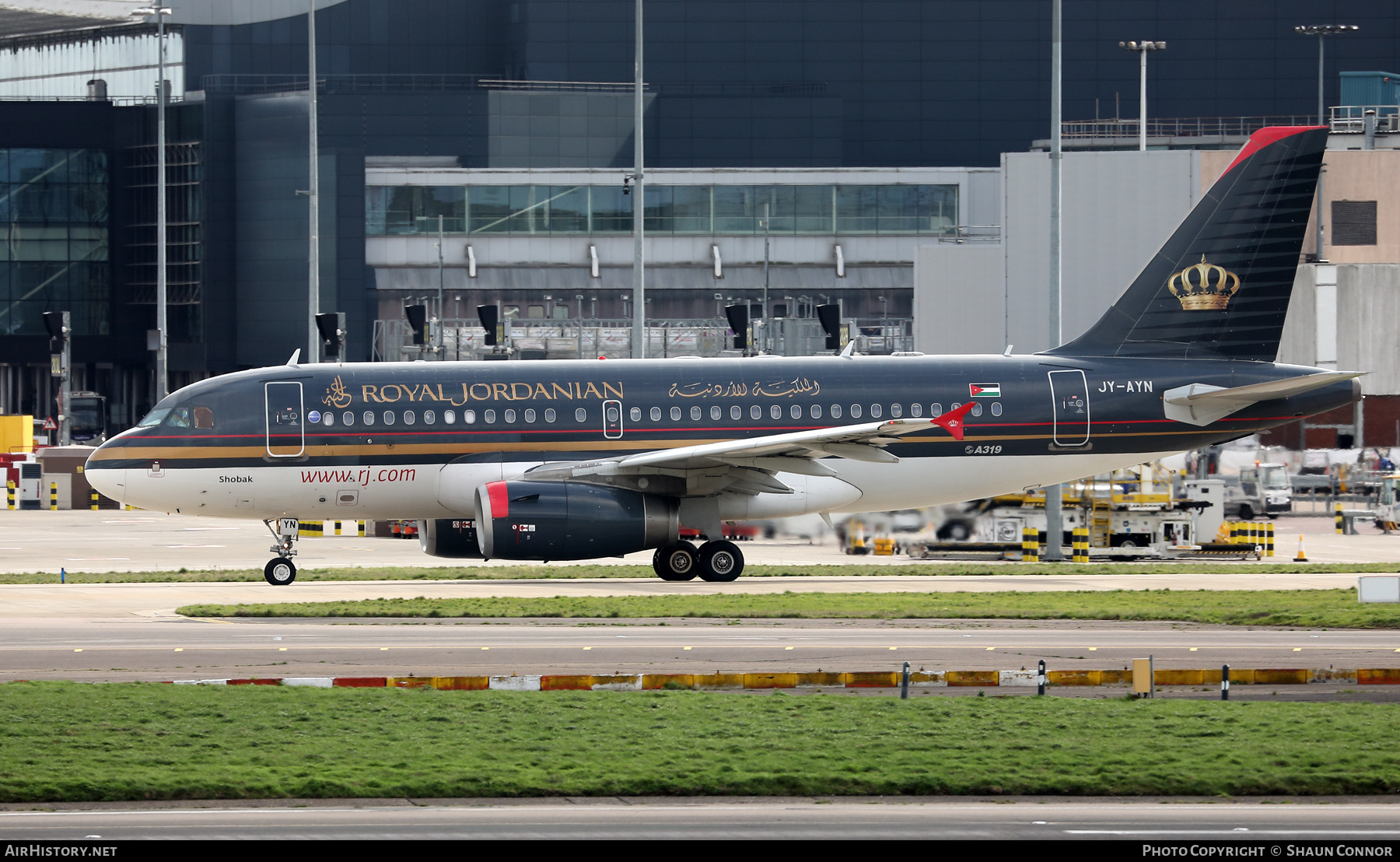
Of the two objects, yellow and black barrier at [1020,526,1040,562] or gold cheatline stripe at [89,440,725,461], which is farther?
yellow and black barrier at [1020,526,1040,562]

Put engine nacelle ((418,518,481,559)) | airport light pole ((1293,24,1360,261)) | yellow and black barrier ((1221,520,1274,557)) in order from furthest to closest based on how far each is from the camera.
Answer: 1. airport light pole ((1293,24,1360,261))
2. yellow and black barrier ((1221,520,1274,557))
3. engine nacelle ((418,518,481,559))

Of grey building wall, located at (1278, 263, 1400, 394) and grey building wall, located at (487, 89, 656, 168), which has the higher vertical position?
grey building wall, located at (487, 89, 656, 168)

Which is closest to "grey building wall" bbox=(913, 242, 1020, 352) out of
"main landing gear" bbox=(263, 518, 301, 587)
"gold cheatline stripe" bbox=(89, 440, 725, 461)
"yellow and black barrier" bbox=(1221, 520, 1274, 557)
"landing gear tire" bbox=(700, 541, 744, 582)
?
"yellow and black barrier" bbox=(1221, 520, 1274, 557)

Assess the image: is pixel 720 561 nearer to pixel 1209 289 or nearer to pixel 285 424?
pixel 285 424

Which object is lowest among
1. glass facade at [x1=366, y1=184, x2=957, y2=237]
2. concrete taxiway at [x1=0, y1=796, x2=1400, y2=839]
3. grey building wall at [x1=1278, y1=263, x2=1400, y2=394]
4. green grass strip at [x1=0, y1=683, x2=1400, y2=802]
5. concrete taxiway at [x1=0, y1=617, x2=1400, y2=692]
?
concrete taxiway at [x1=0, y1=796, x2=1400, y2=839]

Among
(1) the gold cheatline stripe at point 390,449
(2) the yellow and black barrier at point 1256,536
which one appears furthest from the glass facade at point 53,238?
(2) the yellow and black barrier at point 1256,536

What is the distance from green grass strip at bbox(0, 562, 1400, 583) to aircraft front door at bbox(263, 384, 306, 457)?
3.17m

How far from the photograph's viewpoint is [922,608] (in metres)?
29.4

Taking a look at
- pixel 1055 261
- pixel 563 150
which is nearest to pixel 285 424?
pixel 1055 261

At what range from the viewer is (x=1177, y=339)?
123 ft

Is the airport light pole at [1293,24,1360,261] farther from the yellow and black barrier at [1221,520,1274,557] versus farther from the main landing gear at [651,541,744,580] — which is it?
the main landing gear at [651,541,744,580]

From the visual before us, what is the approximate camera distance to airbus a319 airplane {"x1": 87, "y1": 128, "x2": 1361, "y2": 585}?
1378 inches

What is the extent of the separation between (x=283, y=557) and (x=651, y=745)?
19940mm

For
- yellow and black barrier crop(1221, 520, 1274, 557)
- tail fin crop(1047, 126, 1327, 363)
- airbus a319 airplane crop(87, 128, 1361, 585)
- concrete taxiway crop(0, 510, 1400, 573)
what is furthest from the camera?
yellow and black barrier crop(1221, 520, 1274, 557)
